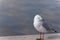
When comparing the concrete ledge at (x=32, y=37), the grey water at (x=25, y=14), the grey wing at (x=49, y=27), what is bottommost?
the concrete ledge at (x=32, y=37)

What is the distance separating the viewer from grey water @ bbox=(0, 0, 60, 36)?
5.16 ft

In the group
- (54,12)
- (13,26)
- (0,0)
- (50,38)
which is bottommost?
(50,38)

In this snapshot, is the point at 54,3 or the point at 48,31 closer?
the point at 48,31

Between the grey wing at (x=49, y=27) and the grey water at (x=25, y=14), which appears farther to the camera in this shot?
the grey water at (x=25, y=14)

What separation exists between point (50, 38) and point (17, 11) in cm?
43

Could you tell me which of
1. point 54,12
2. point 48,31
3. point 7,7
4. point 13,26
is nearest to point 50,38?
point 48,31

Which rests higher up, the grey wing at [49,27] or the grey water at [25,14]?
the grey water at [25,14]

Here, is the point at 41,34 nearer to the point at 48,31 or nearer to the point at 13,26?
the point at 48,31

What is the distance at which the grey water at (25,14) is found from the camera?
1573 millimetres

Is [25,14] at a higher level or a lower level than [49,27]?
higher

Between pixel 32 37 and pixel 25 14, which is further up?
pixel 25 14

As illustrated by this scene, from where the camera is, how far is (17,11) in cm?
159

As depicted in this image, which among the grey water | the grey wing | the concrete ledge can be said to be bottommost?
the concrete ledge

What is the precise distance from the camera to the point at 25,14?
1593 mm
